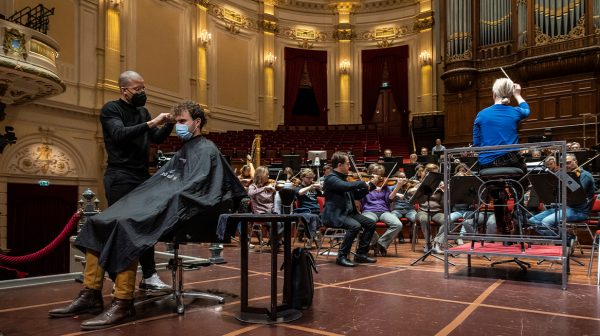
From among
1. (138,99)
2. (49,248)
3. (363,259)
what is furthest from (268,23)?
(138,99)

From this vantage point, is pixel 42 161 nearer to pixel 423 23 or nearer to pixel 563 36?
pixel 423 23

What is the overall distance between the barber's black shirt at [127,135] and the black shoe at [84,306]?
0.82 m

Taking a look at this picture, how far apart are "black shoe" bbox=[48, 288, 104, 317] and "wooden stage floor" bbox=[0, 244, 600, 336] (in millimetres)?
52

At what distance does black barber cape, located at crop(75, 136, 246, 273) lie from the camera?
2467 mm

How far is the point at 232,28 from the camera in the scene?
1658 centimetres

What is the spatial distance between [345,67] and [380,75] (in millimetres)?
1372

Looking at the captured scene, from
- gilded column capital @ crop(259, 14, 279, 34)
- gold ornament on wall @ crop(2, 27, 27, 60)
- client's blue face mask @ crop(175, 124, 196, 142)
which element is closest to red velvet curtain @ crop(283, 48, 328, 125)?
gilded column capital @ crop(259, 14, 279, 34)

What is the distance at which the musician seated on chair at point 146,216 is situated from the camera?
8.07 feet

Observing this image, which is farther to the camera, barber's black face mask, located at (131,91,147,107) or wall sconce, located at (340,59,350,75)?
wall sconce, located at (340,59,350,75)

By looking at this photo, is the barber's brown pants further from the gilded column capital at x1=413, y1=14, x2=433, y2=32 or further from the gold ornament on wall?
the gilded column capital at x1=413, y1=14, x2=433, y2=32

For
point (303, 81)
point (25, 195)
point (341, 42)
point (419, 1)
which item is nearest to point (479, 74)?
point (419, 1)

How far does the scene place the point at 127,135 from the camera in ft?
9.54

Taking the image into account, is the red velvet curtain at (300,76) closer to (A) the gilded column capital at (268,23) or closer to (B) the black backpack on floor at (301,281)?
(A) the gilded column capital at (268,23)

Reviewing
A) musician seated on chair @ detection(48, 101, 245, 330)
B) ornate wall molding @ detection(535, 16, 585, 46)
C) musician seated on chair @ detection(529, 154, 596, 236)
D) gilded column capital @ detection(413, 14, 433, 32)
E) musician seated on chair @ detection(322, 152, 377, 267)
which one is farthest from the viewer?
gilded column capital @ detection(413, 14, 433, 32)
